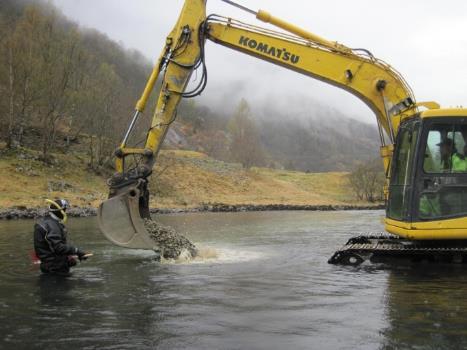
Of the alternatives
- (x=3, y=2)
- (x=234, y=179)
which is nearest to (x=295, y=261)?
(x=234, y=179)

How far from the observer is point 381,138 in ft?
41.8

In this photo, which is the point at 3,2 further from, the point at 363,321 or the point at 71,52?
the point at 363,321

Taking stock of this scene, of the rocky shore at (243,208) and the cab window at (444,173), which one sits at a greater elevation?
the cab window at (444,173)

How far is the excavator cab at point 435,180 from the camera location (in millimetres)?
10516

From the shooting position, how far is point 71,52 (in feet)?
137

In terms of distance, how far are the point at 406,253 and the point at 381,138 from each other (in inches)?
113

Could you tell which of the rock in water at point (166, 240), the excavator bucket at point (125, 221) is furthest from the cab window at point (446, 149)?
the excavator bucket at point (125, 221)

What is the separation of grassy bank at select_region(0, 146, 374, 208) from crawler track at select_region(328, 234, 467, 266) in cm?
2133

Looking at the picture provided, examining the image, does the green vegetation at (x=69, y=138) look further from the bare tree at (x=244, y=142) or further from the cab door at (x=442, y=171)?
the cab door at (x=442, y=171)

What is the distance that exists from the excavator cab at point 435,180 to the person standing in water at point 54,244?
251 inches

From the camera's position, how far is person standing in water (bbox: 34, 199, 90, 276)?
30.8ft

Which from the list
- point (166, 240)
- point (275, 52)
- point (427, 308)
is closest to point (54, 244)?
point (166, 240)

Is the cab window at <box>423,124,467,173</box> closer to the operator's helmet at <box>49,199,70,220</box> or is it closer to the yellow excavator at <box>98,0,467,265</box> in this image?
the yellow excavator at <box>98,0,467,265</box>

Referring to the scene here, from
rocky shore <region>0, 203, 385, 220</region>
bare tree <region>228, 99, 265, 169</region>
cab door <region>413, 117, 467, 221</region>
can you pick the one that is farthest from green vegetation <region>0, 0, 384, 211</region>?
cab door <region>413, 117, 467, 221</region>
